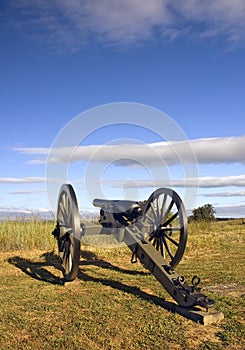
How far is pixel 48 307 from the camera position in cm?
581

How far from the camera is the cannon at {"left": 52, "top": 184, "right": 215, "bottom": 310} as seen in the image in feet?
20.8

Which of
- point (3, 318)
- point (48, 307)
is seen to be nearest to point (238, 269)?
point (48, 307)

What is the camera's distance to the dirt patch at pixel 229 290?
6430 millimetres

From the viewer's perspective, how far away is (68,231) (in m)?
6.93

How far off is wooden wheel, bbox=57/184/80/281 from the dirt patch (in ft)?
7.20

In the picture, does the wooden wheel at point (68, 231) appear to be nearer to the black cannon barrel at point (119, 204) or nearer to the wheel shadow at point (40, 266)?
the wheel shadow at point (40, 266)

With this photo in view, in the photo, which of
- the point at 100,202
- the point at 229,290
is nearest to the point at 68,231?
the point at 100,202

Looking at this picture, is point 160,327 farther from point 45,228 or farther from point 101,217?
point 45,228

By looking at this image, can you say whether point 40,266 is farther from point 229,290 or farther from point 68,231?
point 229,290

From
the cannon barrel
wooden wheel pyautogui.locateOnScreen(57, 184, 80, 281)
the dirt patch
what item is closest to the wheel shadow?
wooden wheel pyautogui.locateOnScreen(57, 184, 80, 281)

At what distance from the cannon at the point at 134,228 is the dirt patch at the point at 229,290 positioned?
341 millimetres

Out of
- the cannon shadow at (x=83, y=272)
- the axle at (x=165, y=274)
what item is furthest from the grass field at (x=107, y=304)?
the axle at (x=165, y=274)

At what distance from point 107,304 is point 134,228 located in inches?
69.1

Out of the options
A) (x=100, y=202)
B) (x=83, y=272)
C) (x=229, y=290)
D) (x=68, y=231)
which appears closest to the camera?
(x=229, y=290)
